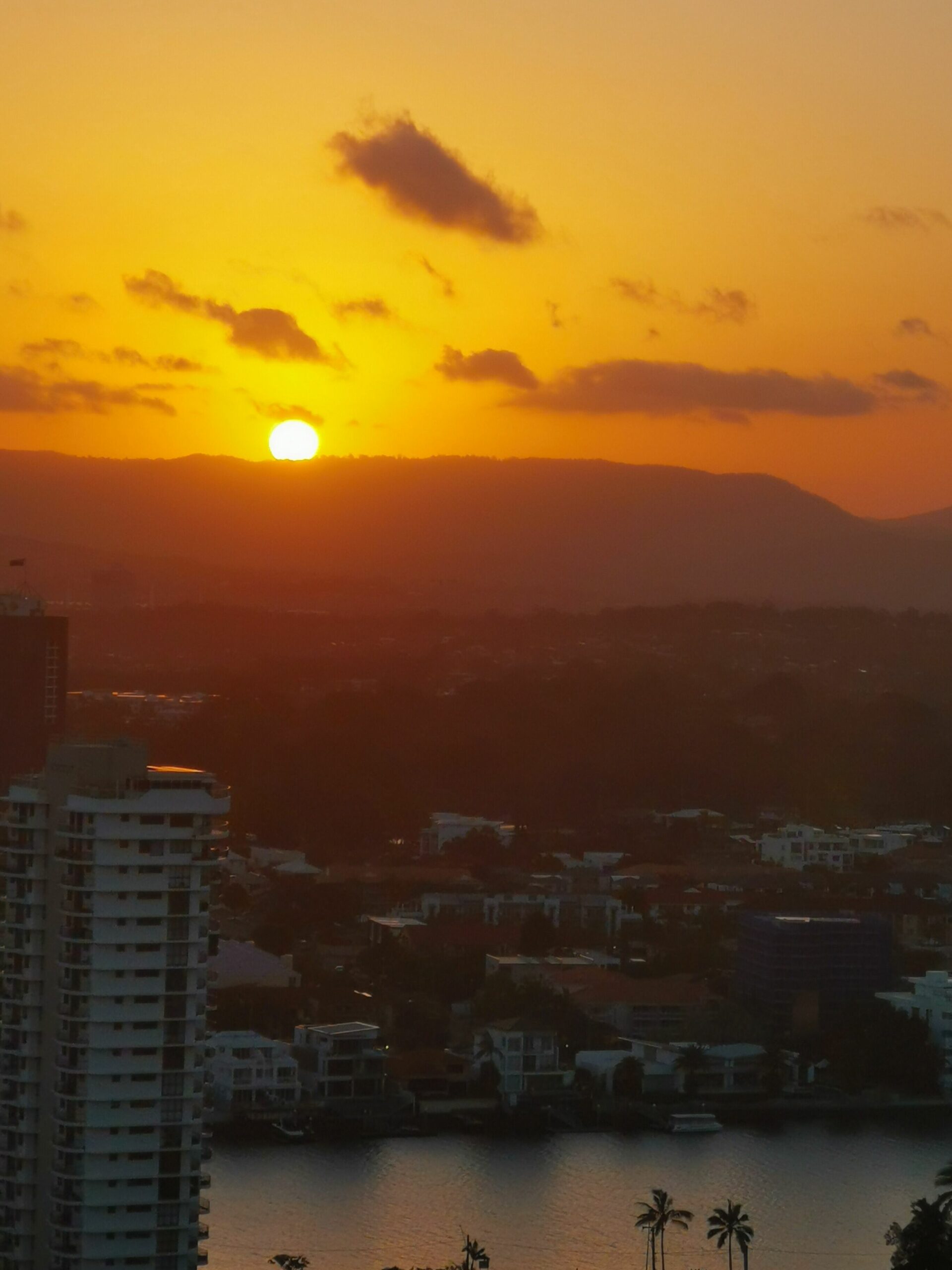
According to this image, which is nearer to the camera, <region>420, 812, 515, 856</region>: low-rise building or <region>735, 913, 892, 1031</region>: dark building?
<region>735, 913, 892, 1031</region>: dark building

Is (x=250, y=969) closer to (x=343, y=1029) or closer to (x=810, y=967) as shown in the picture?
(x=343, y=1029)

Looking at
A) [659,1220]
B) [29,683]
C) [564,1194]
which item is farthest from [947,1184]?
[29,683]

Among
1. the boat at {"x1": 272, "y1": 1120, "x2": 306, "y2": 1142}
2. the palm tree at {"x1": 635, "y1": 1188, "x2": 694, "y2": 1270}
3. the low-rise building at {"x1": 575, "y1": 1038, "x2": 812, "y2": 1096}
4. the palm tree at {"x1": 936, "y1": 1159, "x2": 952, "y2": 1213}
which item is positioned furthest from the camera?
the low-rise building at {"x1": 575, "y1": 1038, "x2": 812, "y2": 1096}

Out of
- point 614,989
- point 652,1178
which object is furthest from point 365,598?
point 652,1178

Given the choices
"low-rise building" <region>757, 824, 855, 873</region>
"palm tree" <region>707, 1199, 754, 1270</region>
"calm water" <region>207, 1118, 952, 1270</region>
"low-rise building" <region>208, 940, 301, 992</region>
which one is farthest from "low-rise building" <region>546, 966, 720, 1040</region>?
"low-rise building" <region>757, 824, 855, 873</region>

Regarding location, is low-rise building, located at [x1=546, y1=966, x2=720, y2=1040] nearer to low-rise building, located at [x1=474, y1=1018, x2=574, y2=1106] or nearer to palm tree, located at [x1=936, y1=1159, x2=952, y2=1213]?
low-rise building, located at [x1=474, y1=1018, x2=574, y2=1106]
